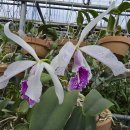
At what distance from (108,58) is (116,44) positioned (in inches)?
36.2

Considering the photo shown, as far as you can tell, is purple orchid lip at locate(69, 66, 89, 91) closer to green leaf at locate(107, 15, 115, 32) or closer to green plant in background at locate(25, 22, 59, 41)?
green plant in background at locate(25, 22, 59, 41)

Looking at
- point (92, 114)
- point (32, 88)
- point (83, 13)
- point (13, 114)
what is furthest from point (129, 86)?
point (32, 88)

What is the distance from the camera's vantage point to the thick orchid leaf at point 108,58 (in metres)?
0.70

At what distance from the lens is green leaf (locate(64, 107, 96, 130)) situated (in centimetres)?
75

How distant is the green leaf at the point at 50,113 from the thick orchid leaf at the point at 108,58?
4.8 inches

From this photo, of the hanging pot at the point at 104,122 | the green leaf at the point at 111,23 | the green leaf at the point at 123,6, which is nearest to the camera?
the hanging pot at the point at 104,122

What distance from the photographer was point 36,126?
0.71m

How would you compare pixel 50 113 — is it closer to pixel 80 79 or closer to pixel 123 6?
pixel 80 79

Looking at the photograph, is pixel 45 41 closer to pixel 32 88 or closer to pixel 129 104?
pixel 129 104

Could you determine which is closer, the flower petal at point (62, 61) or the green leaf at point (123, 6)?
the flower petal at point (62, 61)

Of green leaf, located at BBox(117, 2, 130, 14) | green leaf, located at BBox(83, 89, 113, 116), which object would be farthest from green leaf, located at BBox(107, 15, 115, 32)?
green leaf, located at BBox(83, 89, 113, 116)

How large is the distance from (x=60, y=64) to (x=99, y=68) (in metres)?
0.80

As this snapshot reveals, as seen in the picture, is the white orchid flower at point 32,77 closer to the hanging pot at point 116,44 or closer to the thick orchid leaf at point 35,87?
the thick orchid leaf at point 35,87

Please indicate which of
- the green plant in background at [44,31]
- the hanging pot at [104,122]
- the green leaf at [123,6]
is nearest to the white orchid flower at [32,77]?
the hanging pot at [104,122]
